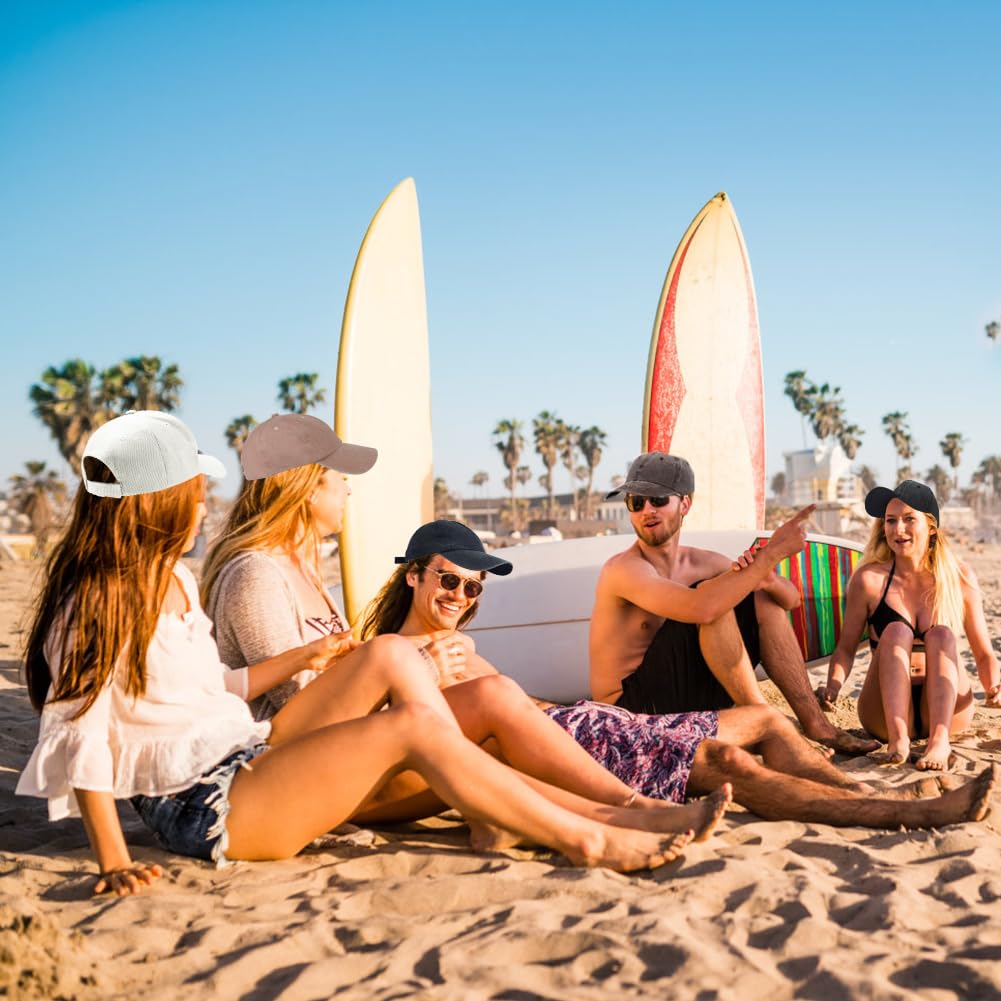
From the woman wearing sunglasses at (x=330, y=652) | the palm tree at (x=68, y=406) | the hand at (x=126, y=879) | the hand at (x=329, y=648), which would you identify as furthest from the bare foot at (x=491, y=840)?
the palm tree at (x=68, y=406)

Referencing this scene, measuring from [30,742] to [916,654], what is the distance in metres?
3.94

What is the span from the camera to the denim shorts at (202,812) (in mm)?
2451

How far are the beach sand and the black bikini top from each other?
1.28 m

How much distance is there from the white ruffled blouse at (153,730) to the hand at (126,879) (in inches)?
6.7

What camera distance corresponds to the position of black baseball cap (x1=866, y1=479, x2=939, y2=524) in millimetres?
4223

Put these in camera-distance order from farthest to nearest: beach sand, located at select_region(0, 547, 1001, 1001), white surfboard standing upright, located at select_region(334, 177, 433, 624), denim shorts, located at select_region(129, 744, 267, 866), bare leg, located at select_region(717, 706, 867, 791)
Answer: white surfboard standing upright, located at select_region(334, 177, 433, 624)
bare leg, located at select_region(717, 706, 867, 791)
denim shorts, located at select_region(129, 744, 267, 866)
beach sand, located at select_region(0, 547, 1001, 1001)

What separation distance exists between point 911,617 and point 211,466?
2948 millimetres

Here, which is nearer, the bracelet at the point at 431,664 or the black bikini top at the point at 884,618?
the bracelet at the point at 431,664

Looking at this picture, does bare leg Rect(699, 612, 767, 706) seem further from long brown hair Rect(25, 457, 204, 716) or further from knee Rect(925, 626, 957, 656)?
long brown hair Rect(25, 457, 204, 716)

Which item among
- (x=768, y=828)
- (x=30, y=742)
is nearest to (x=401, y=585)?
(x=768, y=828)

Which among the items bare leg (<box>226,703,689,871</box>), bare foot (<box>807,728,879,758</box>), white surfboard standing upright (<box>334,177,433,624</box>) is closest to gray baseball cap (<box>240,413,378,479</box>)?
bare leg (<box>226,703,689,871</box>)

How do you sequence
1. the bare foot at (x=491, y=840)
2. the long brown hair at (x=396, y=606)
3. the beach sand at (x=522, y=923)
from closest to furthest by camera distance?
the beach sand at (x=522, y=923), the bare foot at (x=491, y=840), the long brown hair at (x=396, y=606)

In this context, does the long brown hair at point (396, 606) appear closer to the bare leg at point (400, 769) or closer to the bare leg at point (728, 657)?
the bare leg at point (400, 769)

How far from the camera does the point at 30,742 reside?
4699 millimetres
